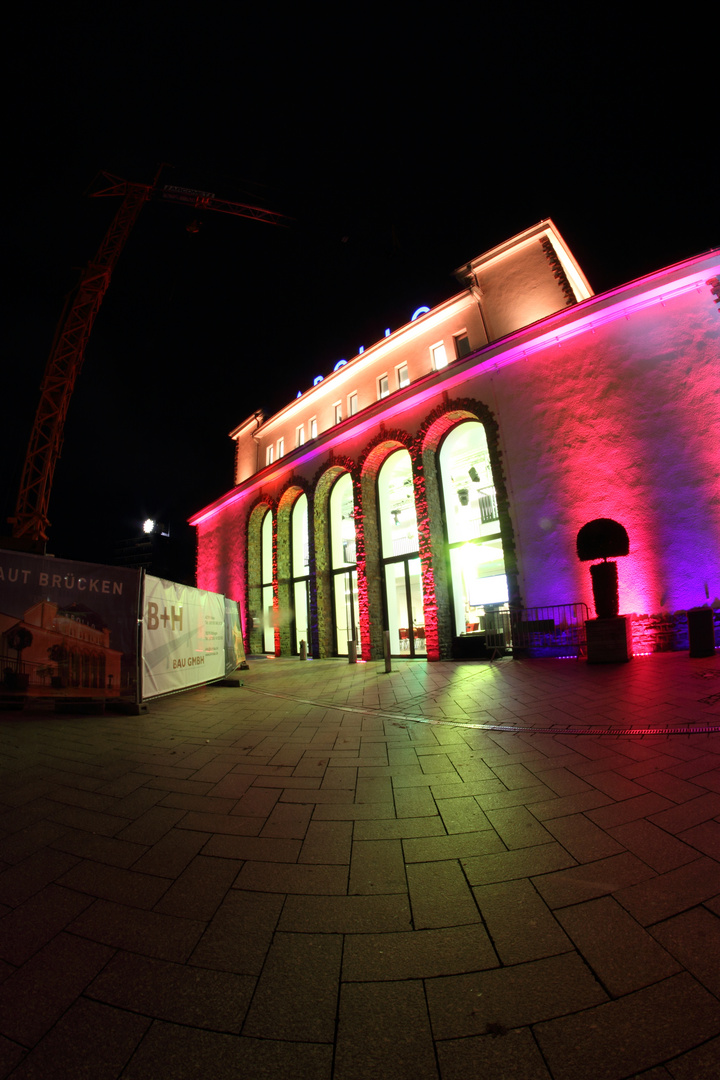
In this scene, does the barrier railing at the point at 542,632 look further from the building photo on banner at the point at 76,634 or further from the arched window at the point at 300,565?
the arched window at the point at 300,565

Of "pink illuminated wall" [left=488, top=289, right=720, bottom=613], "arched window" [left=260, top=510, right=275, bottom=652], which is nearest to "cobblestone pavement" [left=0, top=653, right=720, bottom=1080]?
"pink illuminated wall" [left=488, top=289, right=720, bottom=613]

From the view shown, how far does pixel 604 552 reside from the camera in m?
7.91

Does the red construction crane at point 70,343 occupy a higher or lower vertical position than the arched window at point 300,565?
higher

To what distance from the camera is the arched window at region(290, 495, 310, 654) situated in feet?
53.0

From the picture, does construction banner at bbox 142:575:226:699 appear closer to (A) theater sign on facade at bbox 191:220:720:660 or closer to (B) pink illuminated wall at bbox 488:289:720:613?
(A) theater sign on facade at bbox 191:220:720:660

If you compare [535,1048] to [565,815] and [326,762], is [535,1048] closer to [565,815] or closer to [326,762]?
[565,815]

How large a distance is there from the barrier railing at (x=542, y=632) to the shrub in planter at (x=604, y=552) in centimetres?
95

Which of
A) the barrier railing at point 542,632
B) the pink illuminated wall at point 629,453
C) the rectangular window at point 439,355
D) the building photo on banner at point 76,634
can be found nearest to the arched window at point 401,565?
the barrier railing at point 542,632

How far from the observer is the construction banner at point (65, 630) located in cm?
541

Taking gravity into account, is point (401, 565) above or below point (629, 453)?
below

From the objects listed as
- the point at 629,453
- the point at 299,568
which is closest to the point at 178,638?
the point at 629,453

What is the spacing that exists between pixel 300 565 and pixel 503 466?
31.3 feet

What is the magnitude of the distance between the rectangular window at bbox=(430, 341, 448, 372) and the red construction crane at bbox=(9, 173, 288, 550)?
47.6 feet

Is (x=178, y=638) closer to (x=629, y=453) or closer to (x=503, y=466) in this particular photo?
(x=503, y=466)
